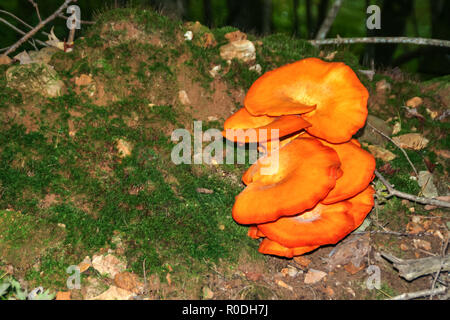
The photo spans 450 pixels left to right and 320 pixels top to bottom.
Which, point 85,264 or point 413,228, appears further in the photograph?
point 413,228

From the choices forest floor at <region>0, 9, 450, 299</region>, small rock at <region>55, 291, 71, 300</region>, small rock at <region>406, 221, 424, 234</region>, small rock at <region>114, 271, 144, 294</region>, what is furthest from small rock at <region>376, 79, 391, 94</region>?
small rock at <region>55, 291, 71, 300</region>

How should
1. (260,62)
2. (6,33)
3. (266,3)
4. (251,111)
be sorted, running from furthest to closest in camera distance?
1. (266,3)
2. (6,33)
3. (260,62)
4. (251,111)

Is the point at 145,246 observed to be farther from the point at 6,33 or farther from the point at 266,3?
the point at 266,3

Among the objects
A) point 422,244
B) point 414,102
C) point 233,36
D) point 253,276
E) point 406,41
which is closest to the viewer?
point 253,276

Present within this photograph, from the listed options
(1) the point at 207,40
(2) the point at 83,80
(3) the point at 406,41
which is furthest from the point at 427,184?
(2) the point at 83,80

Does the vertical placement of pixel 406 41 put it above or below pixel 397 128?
above

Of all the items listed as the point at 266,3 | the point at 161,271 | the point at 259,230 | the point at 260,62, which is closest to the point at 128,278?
the point at 161,271

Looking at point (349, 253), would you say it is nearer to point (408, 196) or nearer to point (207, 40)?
point (408, 196)
